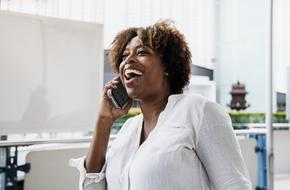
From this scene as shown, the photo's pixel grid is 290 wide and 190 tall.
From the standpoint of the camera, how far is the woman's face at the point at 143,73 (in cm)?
103

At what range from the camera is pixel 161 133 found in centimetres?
96

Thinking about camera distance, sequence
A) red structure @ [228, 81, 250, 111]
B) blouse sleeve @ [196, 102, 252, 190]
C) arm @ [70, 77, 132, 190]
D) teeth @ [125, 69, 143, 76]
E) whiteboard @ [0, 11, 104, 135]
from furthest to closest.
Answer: red structure @ [228, 81, 250, 111], whiteboard @ [0, 11, 104, 135], arm @ [70, 77, 132, 190], teeth @ [125, 69, 143, 76], blouse sleeve @ [196, 102, 252, 190]

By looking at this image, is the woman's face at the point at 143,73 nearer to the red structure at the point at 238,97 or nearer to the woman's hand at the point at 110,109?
the woman's hand at the point at 110,109

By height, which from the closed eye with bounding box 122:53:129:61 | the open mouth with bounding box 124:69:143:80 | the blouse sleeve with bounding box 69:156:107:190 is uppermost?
the closed eye with bounding box 122:53:129:61

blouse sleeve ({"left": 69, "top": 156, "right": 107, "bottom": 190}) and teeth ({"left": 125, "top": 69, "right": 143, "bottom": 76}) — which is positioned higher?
teeth ({"left": 125, "top": 69, "right": 143, "bottom": 76})

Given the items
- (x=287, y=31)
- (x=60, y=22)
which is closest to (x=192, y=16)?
(x=287, y=31)

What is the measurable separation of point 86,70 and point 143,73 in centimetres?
105

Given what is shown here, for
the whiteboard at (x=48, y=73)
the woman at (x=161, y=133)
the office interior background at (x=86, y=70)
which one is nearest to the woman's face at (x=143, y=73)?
the woman at (x=161, y=133)

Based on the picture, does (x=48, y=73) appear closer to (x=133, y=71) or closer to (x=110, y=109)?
(x=110, y=109)

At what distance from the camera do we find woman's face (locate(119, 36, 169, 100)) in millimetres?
1034

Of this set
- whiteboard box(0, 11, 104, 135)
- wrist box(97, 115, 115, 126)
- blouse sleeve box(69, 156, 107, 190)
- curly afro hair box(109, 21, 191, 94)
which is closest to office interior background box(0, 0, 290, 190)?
whiteboard box(0, 11, 104, 135)

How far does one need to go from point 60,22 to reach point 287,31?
1.99 m

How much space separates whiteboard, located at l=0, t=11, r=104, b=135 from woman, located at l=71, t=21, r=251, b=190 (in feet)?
2.36

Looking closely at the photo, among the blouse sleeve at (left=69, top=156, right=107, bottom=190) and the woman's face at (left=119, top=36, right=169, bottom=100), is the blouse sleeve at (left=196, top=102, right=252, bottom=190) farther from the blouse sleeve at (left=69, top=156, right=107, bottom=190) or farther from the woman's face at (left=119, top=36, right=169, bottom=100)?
the blouse sleeve at (left=69, top=156, right=107, bottom=190)
